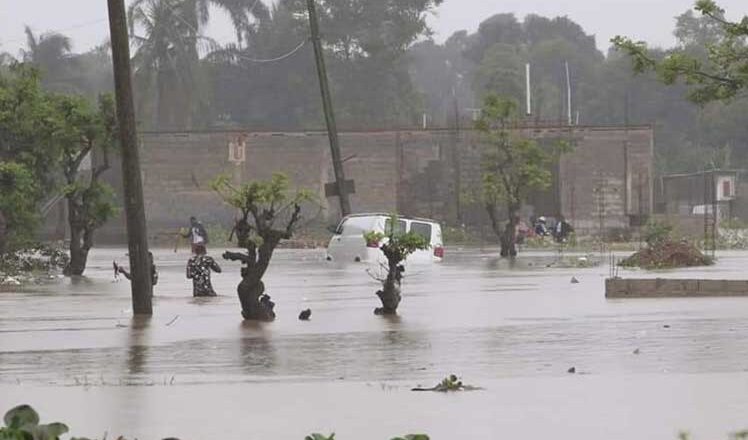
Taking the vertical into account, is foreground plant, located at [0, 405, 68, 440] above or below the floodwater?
above

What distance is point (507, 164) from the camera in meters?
52.5

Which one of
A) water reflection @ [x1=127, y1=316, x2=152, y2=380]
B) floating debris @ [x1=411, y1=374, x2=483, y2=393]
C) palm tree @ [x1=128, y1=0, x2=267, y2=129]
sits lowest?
water reflection @ [x1=127, y1=316, x2=152, y2=380]

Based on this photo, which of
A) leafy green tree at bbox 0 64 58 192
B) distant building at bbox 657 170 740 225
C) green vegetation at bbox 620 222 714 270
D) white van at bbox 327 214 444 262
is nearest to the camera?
leafy green tree at bbox 0 64 58 192

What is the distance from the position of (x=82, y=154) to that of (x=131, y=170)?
13.9 m

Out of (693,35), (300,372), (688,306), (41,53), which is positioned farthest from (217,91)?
(300,372)

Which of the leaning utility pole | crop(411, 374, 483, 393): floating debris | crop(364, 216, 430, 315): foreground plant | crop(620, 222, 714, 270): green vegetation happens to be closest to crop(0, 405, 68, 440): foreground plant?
crop(411, 374, 483, 393): floating debris

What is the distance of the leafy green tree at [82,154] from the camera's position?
121 feet

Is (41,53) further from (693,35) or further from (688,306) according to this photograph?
(688,306)

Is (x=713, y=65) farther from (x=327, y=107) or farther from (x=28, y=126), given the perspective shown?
(x=327, y=107)

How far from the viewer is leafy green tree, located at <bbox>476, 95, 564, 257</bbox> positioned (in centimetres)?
5112

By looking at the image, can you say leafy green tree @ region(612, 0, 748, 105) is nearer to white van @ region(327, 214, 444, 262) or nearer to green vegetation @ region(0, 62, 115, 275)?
green vegetation @ region(0, 62, 115, 275)

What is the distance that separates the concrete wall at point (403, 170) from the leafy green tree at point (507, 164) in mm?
19226

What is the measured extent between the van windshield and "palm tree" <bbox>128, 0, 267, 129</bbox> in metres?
54.0

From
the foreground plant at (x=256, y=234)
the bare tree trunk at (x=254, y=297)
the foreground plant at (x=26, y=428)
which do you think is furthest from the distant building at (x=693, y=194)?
the foreground plant at (x=26, y=428)
